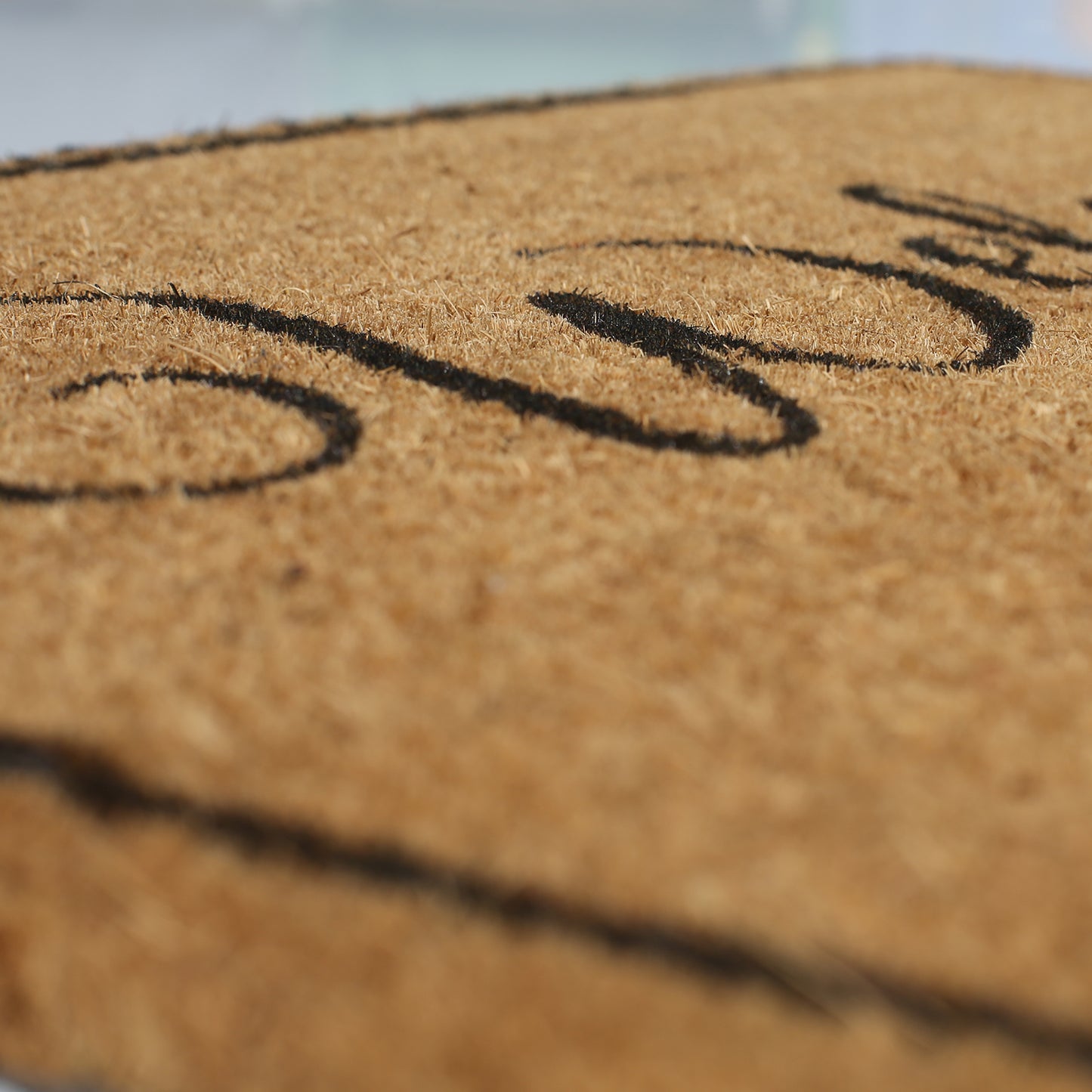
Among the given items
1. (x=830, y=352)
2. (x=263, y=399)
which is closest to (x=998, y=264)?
(x=830, y=352)

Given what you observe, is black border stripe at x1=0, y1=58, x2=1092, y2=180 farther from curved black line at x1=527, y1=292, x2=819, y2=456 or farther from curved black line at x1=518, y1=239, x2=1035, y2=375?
curved black line at x1=527, y1=292, x2=819, y2=456

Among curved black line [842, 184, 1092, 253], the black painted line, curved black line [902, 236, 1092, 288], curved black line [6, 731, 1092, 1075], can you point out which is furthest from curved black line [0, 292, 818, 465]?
curved black line [842, 184, 1092, 253]

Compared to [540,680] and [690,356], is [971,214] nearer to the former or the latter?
[690,356]

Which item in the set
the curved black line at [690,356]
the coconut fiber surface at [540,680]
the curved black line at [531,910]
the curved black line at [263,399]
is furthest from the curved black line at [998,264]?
the curved black line at [531,910]

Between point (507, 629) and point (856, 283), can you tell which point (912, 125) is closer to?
point (856, 283)

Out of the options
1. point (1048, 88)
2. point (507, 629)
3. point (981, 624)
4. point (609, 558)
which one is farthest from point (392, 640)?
point (1048, 88)

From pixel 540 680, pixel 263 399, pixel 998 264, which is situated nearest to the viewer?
pixel 540 680
